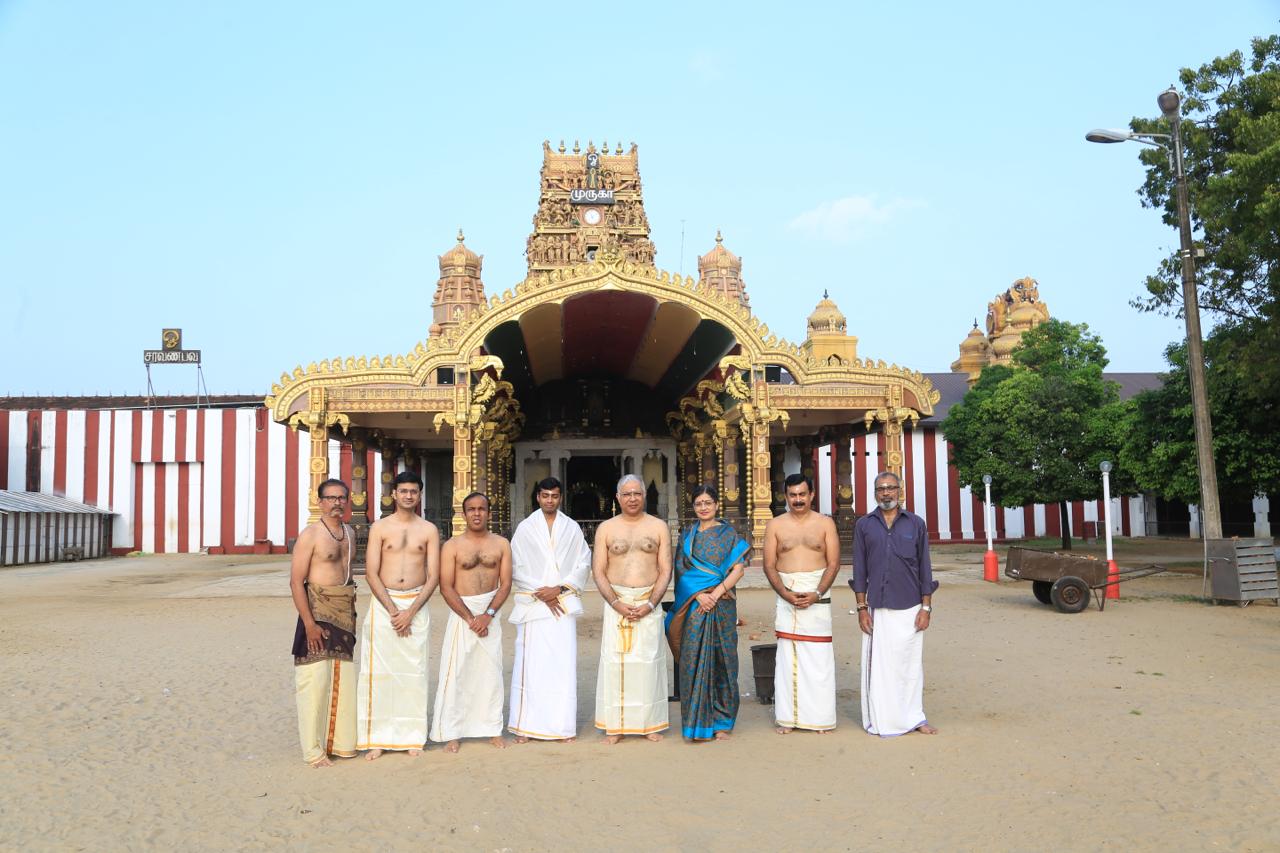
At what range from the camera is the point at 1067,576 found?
12.1m

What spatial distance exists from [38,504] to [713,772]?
28.7 meters

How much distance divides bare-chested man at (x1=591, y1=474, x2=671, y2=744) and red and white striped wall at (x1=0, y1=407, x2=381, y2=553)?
1026 inches

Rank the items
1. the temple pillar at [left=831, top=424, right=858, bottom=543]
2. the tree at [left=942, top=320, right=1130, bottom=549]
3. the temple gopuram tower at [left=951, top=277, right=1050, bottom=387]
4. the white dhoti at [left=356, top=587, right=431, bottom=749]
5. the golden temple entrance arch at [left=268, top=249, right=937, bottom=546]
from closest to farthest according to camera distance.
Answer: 1. the white dhoti at [left=356, top=587, right=431, bottom=749]
2. the golden temple entrance arch at [left=268, top=249, right=937, bottom=546]
3. the temple pillar at [left=831, top=424, right=858, bottom=543]
4. the tree at [left=942, top=320, right=1130, bottom=549]
5. the temple gopuram tower at [left=951, top=277, right=1050, bottom=387]

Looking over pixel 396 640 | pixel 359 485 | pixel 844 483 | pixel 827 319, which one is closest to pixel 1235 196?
pixel 844 483

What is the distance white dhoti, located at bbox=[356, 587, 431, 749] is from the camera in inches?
224

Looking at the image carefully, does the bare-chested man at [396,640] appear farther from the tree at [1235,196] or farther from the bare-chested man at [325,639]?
the tree at [1235,196]

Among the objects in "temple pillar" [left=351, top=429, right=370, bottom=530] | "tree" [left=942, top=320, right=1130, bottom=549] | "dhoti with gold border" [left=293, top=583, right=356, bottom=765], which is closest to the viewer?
"dhoti with gold border" [left=293, top=583, right=356, bottom=765]

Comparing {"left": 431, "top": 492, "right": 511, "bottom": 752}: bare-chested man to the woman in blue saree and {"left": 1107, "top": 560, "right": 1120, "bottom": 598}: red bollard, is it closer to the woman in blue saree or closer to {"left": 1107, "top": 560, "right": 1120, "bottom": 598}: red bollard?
the woman in blue saree

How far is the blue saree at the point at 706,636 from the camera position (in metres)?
5.90

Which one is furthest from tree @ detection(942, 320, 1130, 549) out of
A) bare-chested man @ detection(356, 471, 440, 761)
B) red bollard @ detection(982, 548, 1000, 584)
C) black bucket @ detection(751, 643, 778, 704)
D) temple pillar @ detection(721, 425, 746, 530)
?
bare-chested man @ detection(356, 471, 440, 761)

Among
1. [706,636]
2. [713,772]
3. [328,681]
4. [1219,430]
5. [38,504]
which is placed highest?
[1219,430]

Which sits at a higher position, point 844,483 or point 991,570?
point 844,483

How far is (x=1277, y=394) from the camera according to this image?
14656 mm

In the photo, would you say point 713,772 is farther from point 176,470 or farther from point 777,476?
point 176,470
